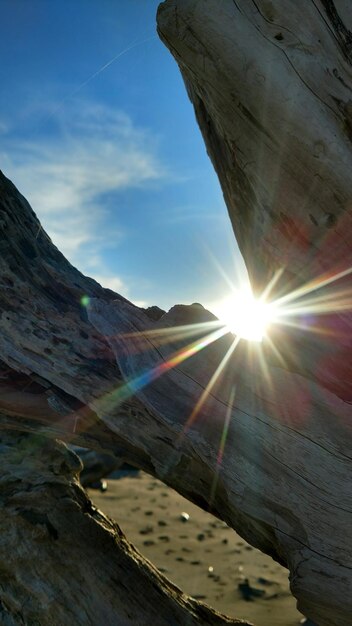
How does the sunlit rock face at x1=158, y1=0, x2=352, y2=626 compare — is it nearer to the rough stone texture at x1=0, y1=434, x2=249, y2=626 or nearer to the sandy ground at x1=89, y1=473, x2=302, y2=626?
the rough stone texture at x1=0, y1=434, x2=249, y2=626

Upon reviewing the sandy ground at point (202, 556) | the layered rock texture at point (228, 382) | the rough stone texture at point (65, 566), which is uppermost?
the layered rock texture at point (228, 382)

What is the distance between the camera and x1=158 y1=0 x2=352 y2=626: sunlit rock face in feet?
9.25

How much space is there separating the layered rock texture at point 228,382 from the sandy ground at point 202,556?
3589 mm

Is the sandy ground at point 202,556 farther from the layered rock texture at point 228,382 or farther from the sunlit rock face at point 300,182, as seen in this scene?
the sunlit rock face at point 300,182

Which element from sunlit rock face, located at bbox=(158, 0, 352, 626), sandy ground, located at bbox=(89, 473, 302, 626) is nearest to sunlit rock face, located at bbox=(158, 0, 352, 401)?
sunlit rock face, located at bbox=(158, 0, 352, 626)

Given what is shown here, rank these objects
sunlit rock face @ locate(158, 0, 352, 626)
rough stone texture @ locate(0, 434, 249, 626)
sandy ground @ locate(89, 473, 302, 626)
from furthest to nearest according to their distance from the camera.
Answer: sandy ground @ locate(89, 473, 302, 626)
rough stone texture @ locate(0, 434, 249, 626)
sunlit rock face @ locate(158, 0, 352, 626)

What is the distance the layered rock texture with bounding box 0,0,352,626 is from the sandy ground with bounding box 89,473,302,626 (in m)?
3.59

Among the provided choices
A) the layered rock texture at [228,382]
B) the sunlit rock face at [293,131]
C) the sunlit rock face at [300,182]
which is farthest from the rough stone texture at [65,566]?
the sunlit rock face at [293,131]

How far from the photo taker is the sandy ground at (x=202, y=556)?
6477 mm

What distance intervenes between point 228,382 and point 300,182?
1.24 m

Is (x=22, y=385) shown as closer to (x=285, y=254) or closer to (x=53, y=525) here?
(x=53, y=525)

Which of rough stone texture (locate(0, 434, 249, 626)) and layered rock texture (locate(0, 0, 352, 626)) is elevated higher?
layered rock texture (locate(0, 0, 352, 626))

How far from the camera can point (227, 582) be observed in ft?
23.7

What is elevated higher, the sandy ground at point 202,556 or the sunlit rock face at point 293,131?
the sunlit rock face at point 293,131
